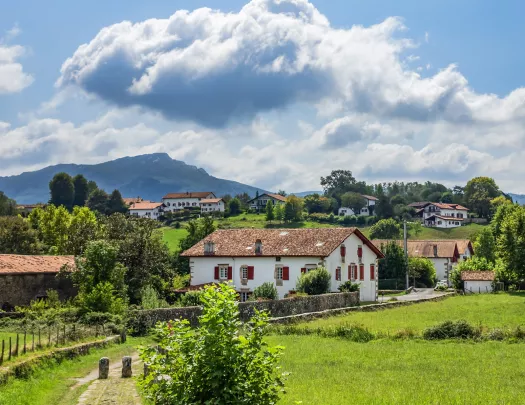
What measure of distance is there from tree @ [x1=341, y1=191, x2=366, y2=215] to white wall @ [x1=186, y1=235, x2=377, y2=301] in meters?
126

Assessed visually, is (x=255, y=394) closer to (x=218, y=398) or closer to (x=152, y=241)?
(x=218, y=398)

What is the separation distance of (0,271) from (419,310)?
93.0ft

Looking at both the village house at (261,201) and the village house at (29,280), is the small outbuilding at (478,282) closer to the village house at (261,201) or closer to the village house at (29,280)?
the village house at (29,280)

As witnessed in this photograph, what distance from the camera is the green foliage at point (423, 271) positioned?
8394cm

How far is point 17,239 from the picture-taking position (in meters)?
76.4

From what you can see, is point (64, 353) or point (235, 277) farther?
point (235, 277)

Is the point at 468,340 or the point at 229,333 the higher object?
the point at 229,333

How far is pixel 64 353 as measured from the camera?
2605 centimetres

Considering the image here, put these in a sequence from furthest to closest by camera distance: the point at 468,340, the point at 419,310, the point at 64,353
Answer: the point at 419,310 < the point at 468,340 < the point at 64,353

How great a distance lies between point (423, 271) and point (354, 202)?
3973 inches

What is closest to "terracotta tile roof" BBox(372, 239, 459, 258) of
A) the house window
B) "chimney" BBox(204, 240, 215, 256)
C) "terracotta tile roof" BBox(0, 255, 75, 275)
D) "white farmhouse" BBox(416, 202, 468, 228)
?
"chimney" BBox(204, 240, 215, 256)

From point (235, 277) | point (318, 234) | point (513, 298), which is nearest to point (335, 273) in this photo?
point (318, 234)

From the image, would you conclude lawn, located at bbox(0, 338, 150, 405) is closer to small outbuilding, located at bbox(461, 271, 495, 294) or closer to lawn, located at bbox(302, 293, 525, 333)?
lawn, located at bbox(302, 293, 525, 333)

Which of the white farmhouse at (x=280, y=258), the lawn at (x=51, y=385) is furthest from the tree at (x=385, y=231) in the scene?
the lawn at (x=51, y=385)
